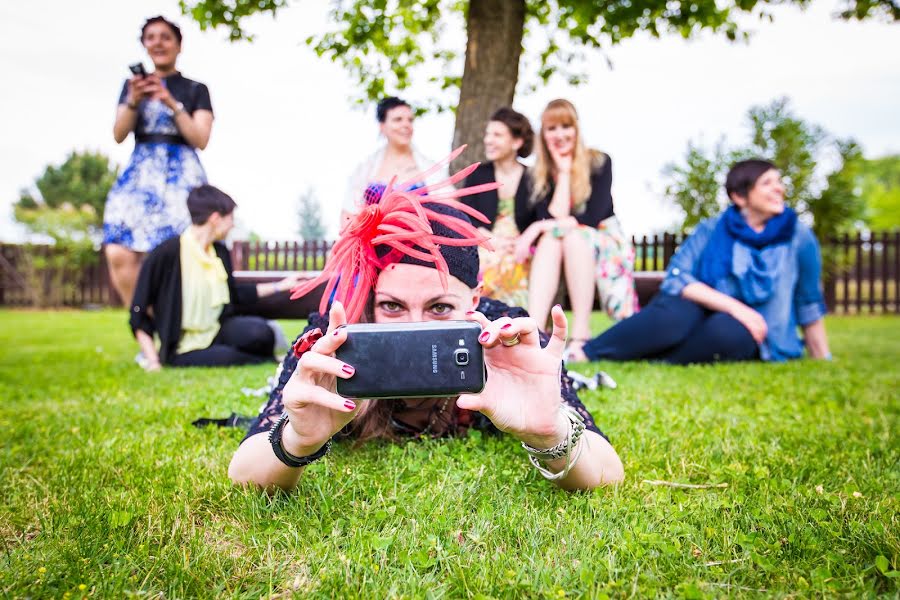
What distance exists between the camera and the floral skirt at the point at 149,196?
5043 millimetres

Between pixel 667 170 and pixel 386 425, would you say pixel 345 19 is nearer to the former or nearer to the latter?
pixel 386 425

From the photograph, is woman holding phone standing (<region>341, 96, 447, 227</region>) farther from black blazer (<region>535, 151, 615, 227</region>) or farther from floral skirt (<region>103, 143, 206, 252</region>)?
floral skirt (<region>103, 143, 206, 252</region>)

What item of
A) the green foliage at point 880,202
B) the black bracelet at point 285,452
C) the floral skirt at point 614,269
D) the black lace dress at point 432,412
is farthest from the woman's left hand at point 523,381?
the green foliage at point 880,202

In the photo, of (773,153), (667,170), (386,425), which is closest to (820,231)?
(773,153)

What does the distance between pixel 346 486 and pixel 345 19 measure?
22.9 feet

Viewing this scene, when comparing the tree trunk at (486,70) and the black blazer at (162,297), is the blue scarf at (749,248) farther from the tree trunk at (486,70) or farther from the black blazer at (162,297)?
the black blazer at (162,297)

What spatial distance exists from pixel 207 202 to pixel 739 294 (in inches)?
167

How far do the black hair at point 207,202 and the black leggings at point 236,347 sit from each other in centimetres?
90

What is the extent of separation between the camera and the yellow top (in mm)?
5051

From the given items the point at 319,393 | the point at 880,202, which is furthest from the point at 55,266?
the point at 880,202

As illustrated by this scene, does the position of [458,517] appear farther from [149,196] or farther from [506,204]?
[149,196]

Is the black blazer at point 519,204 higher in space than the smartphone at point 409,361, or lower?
higher

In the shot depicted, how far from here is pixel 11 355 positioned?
19.7 ft

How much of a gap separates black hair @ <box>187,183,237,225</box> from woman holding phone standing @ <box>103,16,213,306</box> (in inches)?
10.2
